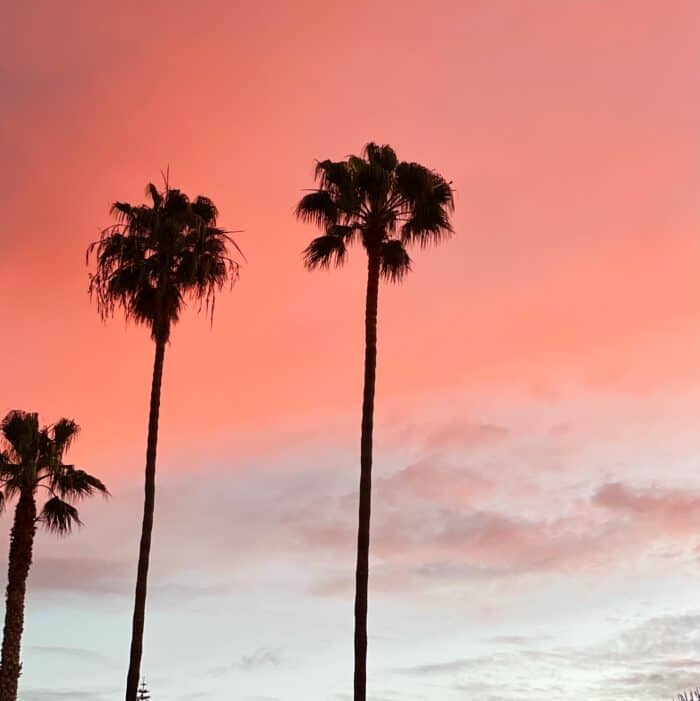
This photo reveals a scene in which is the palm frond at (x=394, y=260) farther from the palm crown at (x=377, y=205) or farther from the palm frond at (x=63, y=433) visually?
the palm frond at (x=63, y=433)

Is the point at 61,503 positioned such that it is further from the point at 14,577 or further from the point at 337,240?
the point at 337,240

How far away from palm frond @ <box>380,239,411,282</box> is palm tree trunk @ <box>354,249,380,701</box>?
78.9 inches

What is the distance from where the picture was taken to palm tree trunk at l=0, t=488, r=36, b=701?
143 feet

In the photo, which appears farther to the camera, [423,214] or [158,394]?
[158,394]

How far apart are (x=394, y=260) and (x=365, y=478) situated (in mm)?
9181

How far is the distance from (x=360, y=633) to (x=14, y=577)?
2209 cm

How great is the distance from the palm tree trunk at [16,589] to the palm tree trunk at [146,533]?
11592 millimetres

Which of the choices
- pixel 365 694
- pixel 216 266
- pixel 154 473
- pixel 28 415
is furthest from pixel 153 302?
pixel 365 694

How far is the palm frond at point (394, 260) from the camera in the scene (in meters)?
36.7

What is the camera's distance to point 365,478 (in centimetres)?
3125

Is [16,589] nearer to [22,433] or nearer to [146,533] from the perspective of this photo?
[22,433]

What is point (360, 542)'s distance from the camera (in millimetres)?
30484

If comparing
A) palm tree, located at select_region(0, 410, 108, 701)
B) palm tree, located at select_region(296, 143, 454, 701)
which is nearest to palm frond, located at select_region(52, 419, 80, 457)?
palm tree, located at select_region(0, 410, 108, 701)

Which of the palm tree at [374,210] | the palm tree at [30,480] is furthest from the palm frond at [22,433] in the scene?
the palm tree at [374,210]
